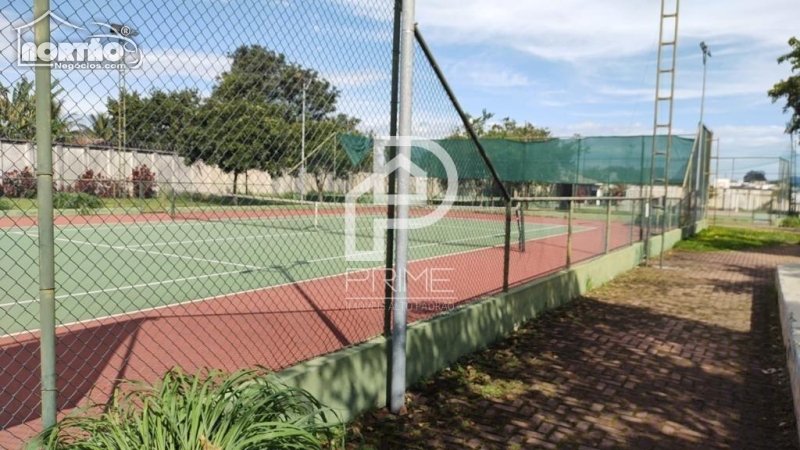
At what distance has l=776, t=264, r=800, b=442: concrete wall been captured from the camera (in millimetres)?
4211

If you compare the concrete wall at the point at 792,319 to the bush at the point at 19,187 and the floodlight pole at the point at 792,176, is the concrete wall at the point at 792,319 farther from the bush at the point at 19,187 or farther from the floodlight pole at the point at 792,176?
the floodlight pole at the point at 792,176

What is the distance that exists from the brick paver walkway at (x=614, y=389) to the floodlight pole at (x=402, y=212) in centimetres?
31

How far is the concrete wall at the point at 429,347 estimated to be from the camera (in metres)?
3.77

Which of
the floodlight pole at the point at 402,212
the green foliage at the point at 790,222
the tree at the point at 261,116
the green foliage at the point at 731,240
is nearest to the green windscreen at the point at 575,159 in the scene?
the green foliage at the point at 731,240

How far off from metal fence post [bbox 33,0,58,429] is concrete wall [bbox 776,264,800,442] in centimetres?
469

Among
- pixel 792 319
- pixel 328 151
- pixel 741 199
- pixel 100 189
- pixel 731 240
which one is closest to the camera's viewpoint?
pixel 100 189

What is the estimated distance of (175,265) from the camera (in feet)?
34.9

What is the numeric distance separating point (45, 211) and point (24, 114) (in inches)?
24.0

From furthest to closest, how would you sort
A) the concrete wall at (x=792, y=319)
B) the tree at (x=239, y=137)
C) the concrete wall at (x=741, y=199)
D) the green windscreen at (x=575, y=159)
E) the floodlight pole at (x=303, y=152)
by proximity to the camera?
the concrete wall at (x=741, y=199)
the green windscreen at (x=575, y=159)
the concrete wall at (x=792, y=319)
the floodlight pole at (x=303, y=152)
the tree at (x=239, y=137)

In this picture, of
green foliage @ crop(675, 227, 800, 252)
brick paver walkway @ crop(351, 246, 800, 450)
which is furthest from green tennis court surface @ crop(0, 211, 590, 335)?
green foliage @ crop(675, 227, 800, 252)

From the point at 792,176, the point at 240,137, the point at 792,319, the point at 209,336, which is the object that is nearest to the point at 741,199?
the point at 792,176

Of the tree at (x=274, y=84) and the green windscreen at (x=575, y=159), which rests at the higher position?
the green windscreen at (x=575, y=159)

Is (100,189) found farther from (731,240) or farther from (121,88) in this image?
(731,240)

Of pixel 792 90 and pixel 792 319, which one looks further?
pixel 792 90
